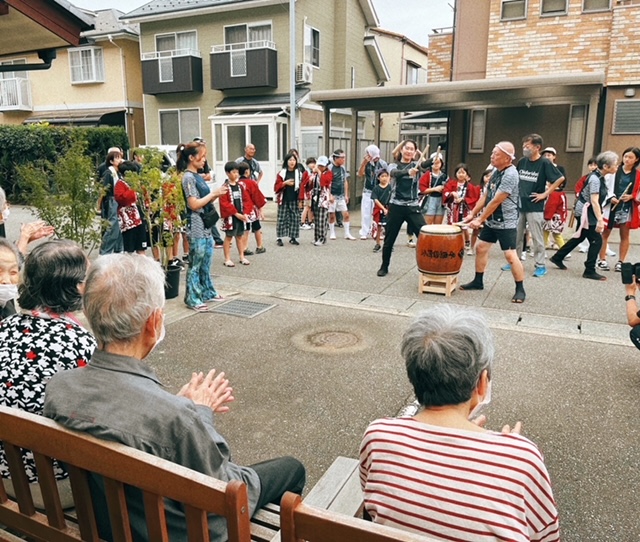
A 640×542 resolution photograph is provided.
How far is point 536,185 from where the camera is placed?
293 inches

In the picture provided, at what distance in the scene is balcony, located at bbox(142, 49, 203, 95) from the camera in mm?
20250

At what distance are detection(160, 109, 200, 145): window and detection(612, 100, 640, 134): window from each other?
1453cm

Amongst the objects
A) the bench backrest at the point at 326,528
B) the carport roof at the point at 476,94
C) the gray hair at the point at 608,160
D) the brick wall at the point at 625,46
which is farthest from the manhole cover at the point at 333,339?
the brick wall at the point at 625,46

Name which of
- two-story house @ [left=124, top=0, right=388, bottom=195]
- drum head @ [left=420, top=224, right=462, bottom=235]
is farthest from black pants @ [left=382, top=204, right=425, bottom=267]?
two-story house @ [left=124, top=0, right=388, bottom=195]

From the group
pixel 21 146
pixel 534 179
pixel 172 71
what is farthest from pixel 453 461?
pixel 172 71

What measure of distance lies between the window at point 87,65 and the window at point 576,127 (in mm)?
18400

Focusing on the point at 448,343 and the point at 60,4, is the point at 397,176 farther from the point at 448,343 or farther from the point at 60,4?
the point at 448,343

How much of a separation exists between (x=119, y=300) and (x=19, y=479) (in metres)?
0.71

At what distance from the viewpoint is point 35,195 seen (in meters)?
Result: 6.29

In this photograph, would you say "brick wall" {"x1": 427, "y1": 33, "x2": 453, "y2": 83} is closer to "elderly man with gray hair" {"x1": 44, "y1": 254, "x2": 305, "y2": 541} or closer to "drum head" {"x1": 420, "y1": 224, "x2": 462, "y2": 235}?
"drum head" {"x1": 420, "y1": 224, "x2": 462, "y2": 235}

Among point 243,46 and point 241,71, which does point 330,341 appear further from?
point 243,46

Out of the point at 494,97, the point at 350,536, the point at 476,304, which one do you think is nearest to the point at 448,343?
the point at 350,536

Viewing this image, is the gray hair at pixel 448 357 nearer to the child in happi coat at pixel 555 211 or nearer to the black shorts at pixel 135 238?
the black shorts at pixel 135 238

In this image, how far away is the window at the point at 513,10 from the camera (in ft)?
46.6
